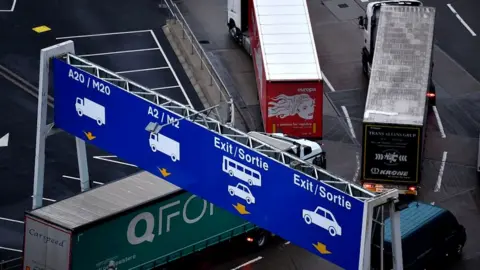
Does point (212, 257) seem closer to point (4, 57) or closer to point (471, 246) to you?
point (471, 246)

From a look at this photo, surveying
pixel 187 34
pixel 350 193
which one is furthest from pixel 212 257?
pixel 187 34

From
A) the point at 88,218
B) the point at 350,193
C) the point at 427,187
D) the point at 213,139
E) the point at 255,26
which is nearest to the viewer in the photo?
the point at 350,193

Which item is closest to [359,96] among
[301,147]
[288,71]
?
[288,71]

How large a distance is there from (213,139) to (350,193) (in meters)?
5.12

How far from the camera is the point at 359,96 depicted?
5891 centimetres

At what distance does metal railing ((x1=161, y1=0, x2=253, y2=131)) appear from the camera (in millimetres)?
56406

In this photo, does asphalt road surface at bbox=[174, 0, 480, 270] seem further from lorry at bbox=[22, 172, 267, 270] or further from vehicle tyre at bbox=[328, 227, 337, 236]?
vehicle tyre at bbox=[328, 227, 337, 236]

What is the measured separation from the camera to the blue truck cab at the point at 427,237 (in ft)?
142

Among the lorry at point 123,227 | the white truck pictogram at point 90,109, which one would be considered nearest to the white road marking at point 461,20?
the lorry at point 123,227

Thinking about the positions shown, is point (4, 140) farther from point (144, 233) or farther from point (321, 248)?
point (321, 248)

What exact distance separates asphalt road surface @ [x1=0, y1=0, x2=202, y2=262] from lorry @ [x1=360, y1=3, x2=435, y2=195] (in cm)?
959

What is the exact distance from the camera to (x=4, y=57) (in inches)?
2419

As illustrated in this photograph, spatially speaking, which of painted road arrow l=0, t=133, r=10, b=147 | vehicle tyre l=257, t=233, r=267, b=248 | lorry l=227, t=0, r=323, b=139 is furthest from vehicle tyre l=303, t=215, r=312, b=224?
painted road arrow l=0, t=133, r=10, b=147

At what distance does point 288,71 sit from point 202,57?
809 cm
